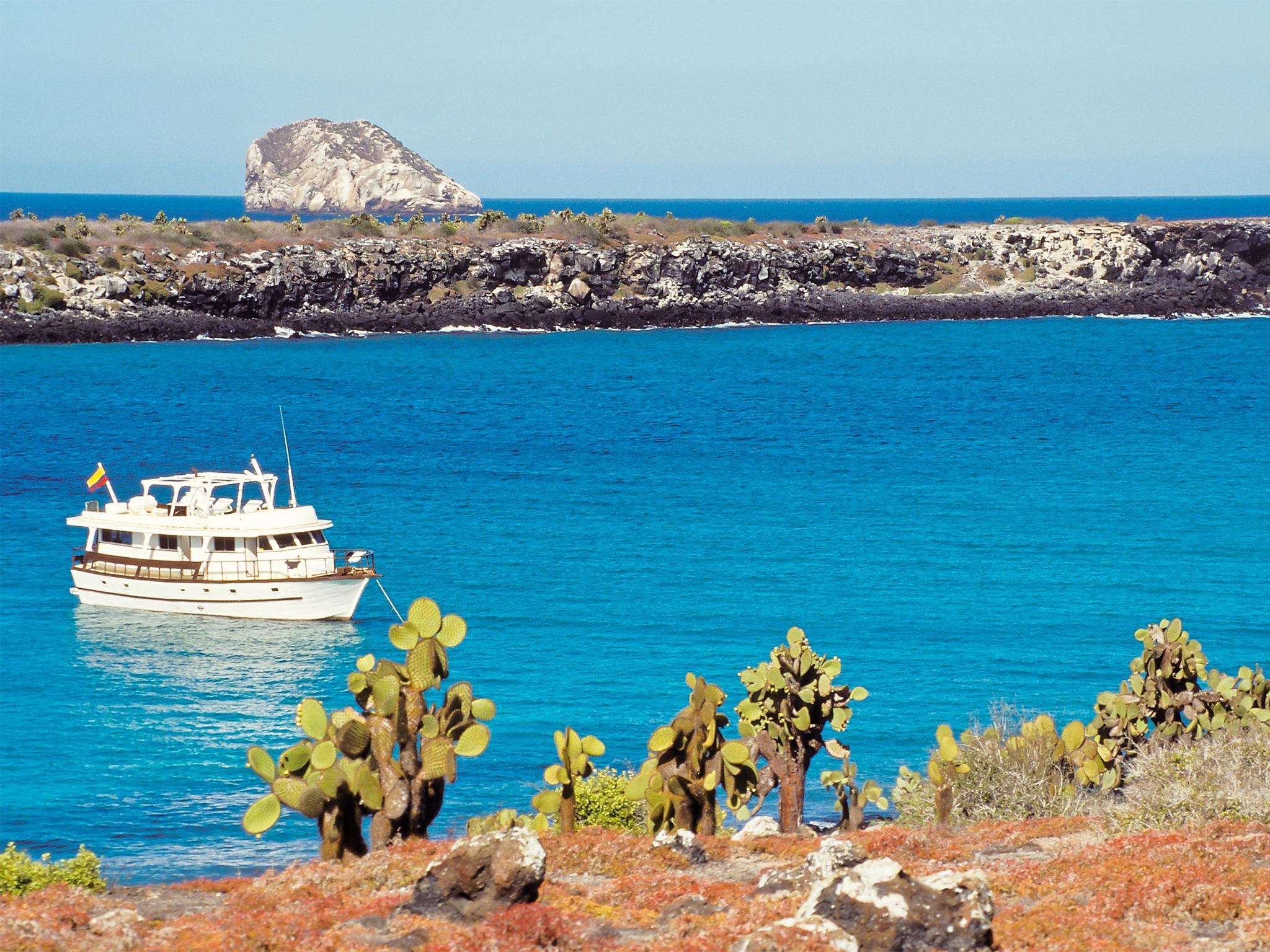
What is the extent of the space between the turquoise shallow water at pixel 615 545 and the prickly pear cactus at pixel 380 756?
292 inches

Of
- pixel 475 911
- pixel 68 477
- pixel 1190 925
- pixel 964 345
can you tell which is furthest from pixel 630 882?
pixel 964 345

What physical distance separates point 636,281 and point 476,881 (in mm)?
125332

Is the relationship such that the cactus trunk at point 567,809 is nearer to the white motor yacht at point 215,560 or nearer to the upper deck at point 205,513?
the white motor yacht at point 215,560

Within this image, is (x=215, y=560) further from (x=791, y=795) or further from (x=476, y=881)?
(x=476, y=881)

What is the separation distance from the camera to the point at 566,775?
18.0 meters

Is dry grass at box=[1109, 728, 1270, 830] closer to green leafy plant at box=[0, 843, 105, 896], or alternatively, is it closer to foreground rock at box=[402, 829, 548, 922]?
foreground rock at box=[402, 829, 548, 922]

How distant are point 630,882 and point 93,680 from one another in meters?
24.9

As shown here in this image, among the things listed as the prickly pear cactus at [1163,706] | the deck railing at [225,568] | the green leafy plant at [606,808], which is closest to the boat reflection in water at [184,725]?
the deck railing at [225,568]

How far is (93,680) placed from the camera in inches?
1378

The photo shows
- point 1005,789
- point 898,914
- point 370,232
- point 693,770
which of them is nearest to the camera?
point 898,914

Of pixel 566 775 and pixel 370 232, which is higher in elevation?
pixel 370 232

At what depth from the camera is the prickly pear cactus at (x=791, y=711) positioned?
2005 centimetres

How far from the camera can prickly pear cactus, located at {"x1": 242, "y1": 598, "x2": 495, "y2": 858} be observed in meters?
15.6

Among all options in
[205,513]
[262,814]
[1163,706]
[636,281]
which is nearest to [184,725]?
[205,513]
